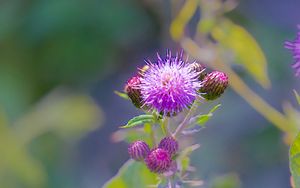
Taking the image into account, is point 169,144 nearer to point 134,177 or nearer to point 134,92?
point 134,92

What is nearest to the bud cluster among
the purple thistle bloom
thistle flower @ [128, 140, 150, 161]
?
thistle flower @ [128, 140, 150, 161]

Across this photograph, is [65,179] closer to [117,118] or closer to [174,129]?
[117,118]

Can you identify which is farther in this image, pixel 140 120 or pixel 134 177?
pixel 134 177

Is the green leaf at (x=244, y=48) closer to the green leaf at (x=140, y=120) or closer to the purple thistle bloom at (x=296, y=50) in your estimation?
the purple thistle bloom at (x=296, y=50)

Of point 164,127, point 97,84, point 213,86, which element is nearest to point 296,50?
point 213,86

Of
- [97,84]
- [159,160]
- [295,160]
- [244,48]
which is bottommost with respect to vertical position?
[295,160]

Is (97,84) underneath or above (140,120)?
above

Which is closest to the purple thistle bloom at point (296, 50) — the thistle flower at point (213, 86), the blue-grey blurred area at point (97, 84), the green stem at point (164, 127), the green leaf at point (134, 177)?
the thistle flower at point (213, 86)
